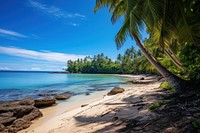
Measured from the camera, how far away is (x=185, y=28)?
5.20m

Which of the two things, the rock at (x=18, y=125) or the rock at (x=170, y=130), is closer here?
the rock at (x=170, y=130)

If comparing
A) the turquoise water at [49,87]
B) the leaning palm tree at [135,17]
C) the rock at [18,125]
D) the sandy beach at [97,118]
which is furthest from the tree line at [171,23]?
the turquoise water at [49,87]

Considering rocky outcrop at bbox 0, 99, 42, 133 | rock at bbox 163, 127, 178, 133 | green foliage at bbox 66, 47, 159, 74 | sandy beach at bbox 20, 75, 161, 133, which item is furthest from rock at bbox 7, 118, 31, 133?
green foliage at bbox 66, 47, 159, 74

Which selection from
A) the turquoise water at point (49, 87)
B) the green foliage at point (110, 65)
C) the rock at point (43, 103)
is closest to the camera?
the rock at point (43, 103)

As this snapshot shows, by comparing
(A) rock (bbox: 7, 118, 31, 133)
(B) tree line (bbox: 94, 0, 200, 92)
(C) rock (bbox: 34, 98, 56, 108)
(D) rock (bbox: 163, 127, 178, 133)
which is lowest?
(A) rock (bbox: 7, 118, 31, 133)

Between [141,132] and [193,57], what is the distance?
19.2 feet

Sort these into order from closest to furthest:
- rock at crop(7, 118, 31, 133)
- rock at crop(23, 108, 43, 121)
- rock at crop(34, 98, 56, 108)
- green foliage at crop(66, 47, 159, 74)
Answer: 1. rock at crop(7, 118, 31, 133)
2. rock at crop(23, 108, 43, 121)
3. rock at crop(34, 98, 56, 108)
4. green foliage at crop(66, 47, 159, 74)

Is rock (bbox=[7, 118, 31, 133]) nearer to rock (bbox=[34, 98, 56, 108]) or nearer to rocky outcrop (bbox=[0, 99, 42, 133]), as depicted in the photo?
rocky outcrop (bbox=[0, 99, 42, 133])

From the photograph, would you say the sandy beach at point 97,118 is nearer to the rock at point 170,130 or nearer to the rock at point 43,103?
the rock at point 170,130

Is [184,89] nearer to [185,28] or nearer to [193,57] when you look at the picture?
[193,57]

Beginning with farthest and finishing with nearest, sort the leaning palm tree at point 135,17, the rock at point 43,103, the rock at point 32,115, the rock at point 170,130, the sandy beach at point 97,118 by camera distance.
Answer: the rock at point 43,103 < the rock at point 32,115 < the sandy beach at point 97,118 < the leaning palm tree at point 135,17 < the rock at point 170,130

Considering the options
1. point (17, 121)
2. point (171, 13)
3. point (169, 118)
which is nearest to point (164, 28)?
point (171, 13)

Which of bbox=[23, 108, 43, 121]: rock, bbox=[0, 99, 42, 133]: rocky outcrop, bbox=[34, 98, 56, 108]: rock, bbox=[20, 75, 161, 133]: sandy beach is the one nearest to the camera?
bbox=[20, 75, 161, 133]: sandy beach

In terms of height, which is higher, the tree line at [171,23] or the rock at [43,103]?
the tree line at [171,23]
